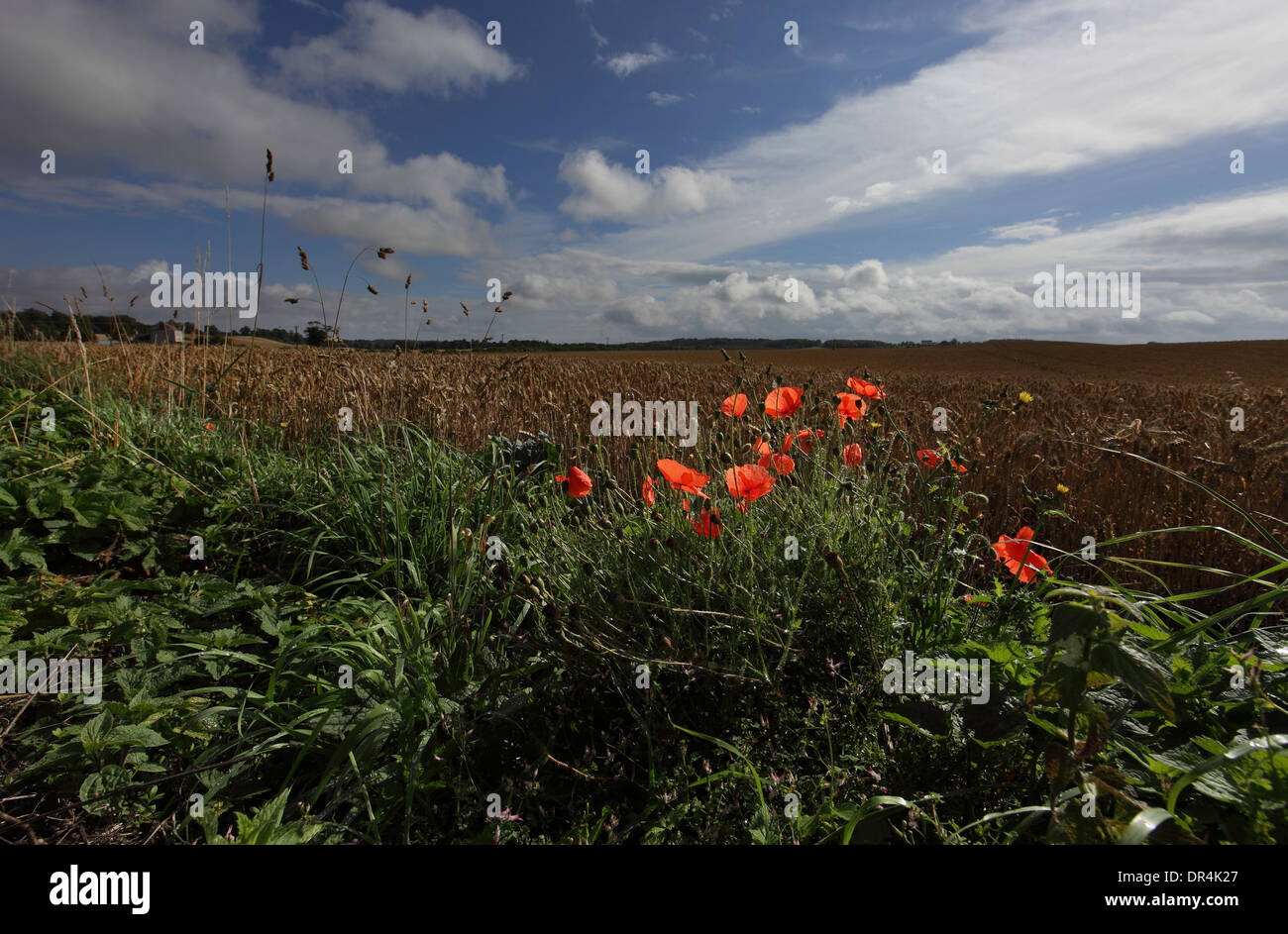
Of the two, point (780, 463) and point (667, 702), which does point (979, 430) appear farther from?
point (667, 702)

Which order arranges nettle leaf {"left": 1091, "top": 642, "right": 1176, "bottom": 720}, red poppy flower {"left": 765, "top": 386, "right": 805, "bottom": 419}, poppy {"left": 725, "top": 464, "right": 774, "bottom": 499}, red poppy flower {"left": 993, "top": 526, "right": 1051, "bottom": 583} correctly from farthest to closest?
1. red poppy flower {"left": 765, "top": 386, "right": 805, "bottom": 419}
2. red poppy flower {"left": 993, "top": 526, "right": 1051, "bottom": 583}
3. poppy {"left": 725, "top": 464, "right": 774, "bottom": 499}
4. nettle leaf {"left": 1091, "top": 642, "right": 1176, "bottom": 720}

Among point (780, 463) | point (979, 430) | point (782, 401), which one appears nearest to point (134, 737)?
point (780, 463)

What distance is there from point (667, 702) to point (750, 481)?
63 cm

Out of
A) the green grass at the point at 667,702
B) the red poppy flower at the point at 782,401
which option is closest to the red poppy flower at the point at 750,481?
the green grass at the point at 667,702

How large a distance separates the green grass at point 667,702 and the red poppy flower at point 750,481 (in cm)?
11

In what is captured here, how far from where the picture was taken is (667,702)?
64.1 inches

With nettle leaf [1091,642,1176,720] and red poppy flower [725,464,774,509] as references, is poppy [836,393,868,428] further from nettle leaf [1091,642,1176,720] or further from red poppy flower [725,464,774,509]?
nettle leaf [1091,642,1176,720]

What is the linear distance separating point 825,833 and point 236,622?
7.01 ft

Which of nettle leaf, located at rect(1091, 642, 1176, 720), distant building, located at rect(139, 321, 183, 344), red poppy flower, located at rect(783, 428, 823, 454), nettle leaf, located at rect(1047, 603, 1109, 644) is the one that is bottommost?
nettle leaf, located at rect(1091, 642, 1176, 720)

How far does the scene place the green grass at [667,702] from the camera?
1.16 m

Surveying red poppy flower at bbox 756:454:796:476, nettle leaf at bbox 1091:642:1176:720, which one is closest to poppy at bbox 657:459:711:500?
red poppy flower at bbox 756:454:796:476

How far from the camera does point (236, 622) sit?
2279 mm

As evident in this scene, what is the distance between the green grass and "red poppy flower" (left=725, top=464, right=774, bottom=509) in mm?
110

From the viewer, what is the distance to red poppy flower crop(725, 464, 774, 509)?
158 cm
